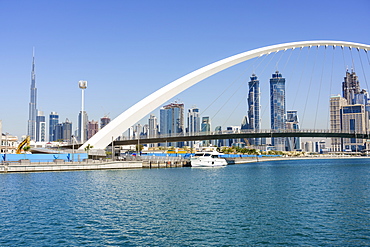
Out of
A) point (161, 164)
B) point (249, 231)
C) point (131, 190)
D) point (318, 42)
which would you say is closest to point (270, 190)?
point (131, 190)

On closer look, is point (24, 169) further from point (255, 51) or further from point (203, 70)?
point (255, 51)

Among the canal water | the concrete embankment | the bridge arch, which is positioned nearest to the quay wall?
the concrete embankment

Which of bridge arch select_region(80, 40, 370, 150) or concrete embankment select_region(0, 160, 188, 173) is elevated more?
bridge arch select_region(80, 40, 370, 150)

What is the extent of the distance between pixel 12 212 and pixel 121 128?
4516 centimetres

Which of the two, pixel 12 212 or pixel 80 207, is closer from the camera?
pixel 12 212

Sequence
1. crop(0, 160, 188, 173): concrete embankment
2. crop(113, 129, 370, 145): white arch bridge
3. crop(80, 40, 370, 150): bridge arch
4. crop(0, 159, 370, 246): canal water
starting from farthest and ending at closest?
1. crop(113, 129, 370, 145): white arch bridge
2. crop(80, 40, 370, 150): bridge arch
3. crop(0, 160, 188, 173): concrete embankment
4. crop(0, 159, 370, 246): canal water

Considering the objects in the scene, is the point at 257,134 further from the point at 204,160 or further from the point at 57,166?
the point at 57,166

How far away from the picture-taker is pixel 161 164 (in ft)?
234

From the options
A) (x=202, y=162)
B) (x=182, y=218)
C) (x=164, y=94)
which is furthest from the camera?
(x=202, y=162)

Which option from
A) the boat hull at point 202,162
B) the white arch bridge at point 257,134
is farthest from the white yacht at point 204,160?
the white arch bridge at point 257,134

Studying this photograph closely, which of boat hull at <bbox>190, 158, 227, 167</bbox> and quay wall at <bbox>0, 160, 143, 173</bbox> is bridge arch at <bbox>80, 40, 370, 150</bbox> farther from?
boat hull at <bbox>190, 158, 227, 167</bbox>

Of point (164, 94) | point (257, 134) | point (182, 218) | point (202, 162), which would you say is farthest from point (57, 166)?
point (257, 134)

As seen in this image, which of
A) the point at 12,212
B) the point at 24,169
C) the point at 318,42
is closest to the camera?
the point at 12,212

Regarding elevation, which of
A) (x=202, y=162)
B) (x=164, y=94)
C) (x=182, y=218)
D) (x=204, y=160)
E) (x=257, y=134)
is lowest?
(x=182, y=218)
